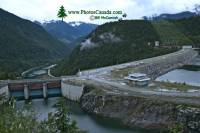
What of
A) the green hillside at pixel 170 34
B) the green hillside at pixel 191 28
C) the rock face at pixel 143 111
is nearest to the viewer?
the rock face at pixel 143 111

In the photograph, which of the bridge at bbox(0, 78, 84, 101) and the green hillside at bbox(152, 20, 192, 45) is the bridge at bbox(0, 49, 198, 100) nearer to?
the bridge at bbox(0, 78, 84, 101)

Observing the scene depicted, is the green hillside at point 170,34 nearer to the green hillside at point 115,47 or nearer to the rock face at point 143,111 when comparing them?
the green hillside at point 115,47

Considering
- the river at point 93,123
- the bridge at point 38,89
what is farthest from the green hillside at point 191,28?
the river at point 93,123

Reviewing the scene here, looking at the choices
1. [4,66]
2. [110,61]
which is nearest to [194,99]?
[110,61]

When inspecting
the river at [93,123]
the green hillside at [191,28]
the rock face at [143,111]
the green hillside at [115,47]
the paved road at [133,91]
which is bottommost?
the river at [93,123]

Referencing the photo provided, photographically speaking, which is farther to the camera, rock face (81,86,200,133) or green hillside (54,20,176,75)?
green hillside (54,20,176,75)

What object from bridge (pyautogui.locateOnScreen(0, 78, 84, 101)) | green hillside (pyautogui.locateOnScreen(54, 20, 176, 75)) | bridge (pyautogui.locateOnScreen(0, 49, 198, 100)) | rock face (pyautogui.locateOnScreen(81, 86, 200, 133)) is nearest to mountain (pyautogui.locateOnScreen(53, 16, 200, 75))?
green hillside (pyautogui.locateOnScreen(54, 20, 176, 75))
